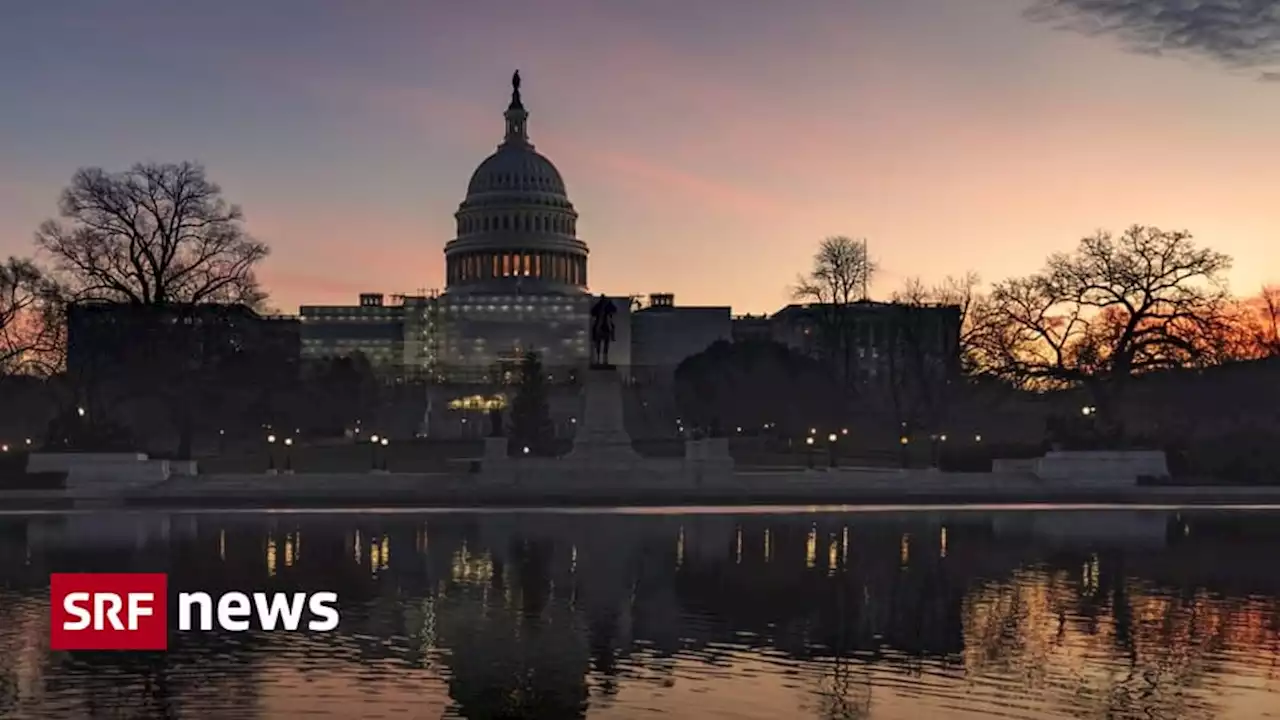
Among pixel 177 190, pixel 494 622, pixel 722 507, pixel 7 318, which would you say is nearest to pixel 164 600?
pixel 494 622

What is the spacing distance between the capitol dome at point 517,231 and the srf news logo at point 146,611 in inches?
4807

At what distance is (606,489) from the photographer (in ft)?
154

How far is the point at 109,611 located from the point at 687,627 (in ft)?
30.0

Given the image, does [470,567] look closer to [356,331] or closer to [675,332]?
[675,332]

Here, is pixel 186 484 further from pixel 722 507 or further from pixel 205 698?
pixel 205 698

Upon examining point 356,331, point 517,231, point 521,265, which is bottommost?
point 356,331

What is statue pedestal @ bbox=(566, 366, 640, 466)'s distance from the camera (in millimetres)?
51312

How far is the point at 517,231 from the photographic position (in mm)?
145125

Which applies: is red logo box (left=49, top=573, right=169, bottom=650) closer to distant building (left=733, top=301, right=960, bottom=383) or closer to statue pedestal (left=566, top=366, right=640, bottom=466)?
statue pedestal (left=566, top=366, right=640, bottom=466)

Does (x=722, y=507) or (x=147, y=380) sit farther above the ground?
(x=147, y=380)

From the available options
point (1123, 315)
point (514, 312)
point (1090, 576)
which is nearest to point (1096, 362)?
point (1123, 315)

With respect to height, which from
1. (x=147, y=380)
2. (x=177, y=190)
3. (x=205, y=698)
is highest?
(x=177, y=190)

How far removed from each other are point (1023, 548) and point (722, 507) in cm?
1358

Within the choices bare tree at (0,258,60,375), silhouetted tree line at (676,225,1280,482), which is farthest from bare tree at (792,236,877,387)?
bare tree at (0,258,60,375)
